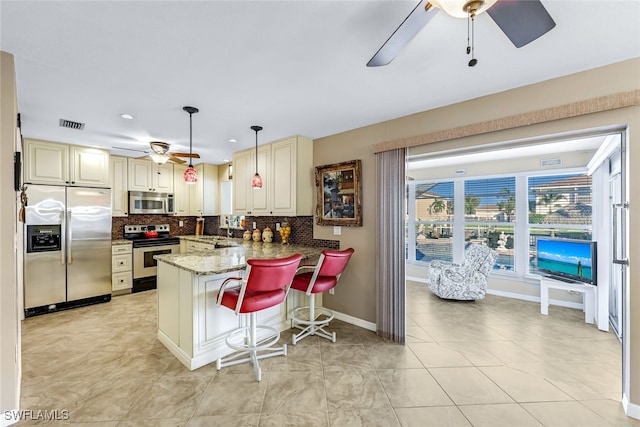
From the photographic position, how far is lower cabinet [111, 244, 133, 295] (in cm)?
445

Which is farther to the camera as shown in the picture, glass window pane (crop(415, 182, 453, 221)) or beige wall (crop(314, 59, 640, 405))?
glass window pane (crop(415, 182, 453, 221))

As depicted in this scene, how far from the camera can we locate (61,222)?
3805 mm

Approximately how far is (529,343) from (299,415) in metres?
2.64

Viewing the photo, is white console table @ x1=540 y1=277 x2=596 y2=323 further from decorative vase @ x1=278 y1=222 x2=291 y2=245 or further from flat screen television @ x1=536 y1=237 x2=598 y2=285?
decorative vase @ x1=278 y1=222 x2=291 y2=245

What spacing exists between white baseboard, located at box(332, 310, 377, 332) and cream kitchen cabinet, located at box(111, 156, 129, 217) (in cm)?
407

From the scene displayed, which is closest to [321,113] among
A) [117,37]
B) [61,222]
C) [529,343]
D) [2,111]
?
[117,37]

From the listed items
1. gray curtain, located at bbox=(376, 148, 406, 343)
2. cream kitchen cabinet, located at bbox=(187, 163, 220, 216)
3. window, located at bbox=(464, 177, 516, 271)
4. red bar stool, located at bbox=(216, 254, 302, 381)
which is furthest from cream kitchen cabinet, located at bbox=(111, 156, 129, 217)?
window, located at bbox=(464, 177, 516, 271)

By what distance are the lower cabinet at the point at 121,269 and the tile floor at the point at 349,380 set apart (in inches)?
43.1

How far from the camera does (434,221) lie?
5742 mm

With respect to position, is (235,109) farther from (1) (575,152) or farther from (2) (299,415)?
(1) (575,152)

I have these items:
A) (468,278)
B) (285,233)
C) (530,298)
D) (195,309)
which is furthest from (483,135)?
(530,298)

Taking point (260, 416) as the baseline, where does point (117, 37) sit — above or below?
above

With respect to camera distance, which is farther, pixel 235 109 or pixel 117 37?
pixel 235 109

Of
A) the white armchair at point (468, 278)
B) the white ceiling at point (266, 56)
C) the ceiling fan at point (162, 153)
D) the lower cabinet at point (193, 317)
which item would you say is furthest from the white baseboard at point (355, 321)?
the ceiling fan at point (162, 153)
